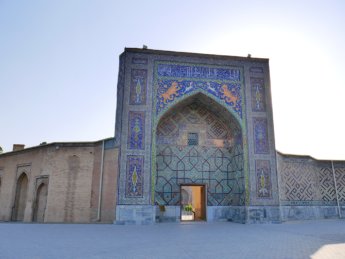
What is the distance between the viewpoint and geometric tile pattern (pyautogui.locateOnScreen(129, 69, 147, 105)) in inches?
334

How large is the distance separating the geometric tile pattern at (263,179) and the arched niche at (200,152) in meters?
0.48

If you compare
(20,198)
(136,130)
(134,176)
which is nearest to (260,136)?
(136,130)

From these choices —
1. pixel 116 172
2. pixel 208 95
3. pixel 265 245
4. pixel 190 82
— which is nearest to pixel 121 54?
pixel 190 82

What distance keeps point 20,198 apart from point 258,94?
31.7 feet

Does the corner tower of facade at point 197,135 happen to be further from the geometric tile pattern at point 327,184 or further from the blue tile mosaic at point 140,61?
the geometric tile pattern at point 327,184

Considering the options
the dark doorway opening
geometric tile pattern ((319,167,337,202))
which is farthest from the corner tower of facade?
geometric tile pattern ((319,167,337,202))

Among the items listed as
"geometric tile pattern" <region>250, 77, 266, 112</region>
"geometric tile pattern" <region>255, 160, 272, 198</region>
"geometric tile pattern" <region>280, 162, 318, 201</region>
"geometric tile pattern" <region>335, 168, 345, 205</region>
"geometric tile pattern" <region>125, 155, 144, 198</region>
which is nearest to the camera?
"geometric tile pattern" <region>125, 155, 144, 198</region>

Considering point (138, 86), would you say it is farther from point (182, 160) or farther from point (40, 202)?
point (40, 202)

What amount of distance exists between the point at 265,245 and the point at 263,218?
4.35 metres

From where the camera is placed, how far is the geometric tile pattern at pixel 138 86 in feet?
27.8

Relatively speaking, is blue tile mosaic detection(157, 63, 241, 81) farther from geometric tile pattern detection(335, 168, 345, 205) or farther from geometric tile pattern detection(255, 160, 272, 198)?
geometric tile pattern detection(335, 168, 345, 205)

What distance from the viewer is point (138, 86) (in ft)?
28.2

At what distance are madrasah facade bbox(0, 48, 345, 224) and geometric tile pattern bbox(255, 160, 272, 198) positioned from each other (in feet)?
0.10

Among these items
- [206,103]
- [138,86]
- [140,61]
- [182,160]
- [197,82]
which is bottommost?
[182,160]
